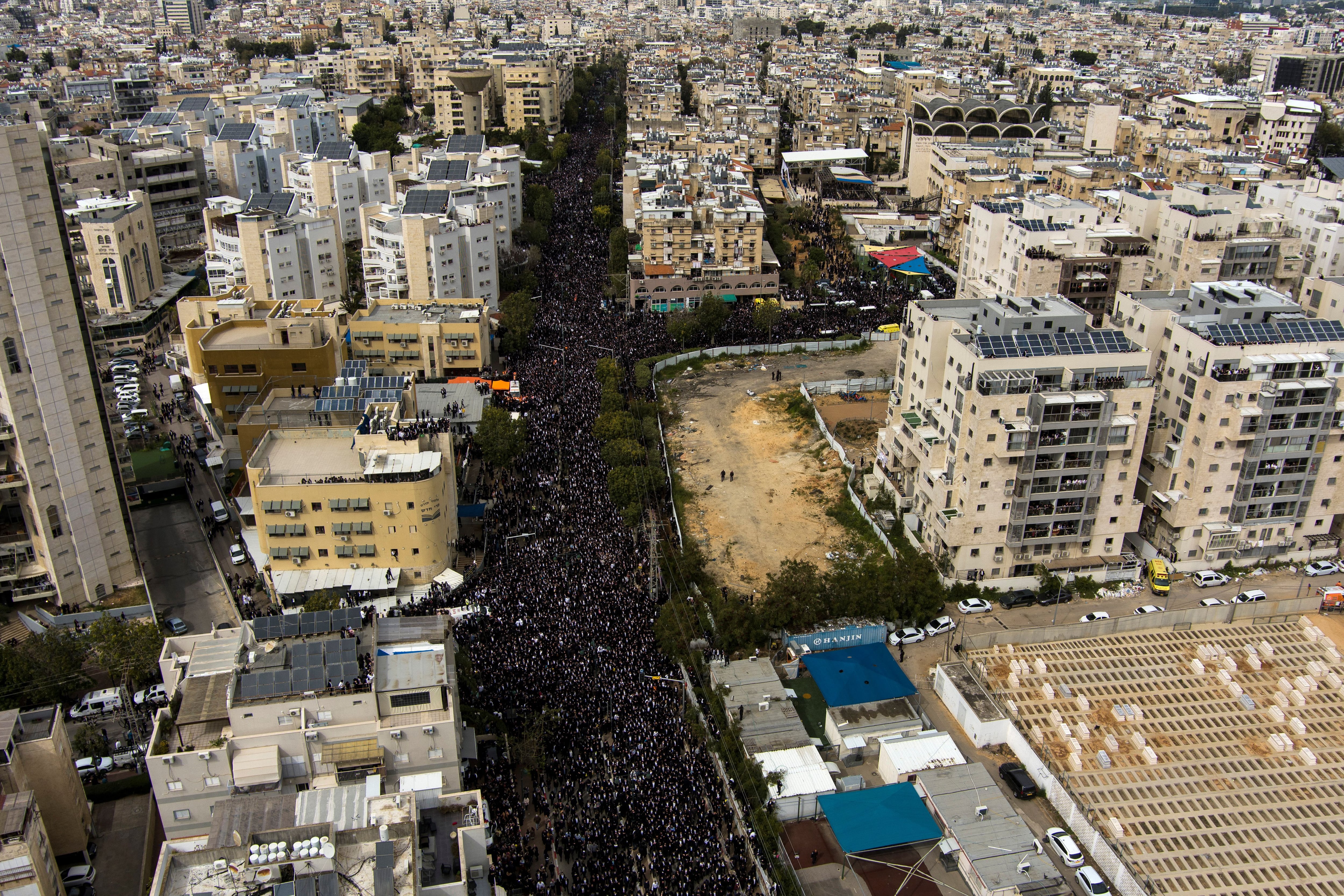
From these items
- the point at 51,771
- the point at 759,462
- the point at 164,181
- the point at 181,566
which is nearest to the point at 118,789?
the point at 51,771

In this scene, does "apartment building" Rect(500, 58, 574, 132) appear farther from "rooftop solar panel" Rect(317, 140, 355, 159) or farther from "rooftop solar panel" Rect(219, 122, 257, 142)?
"rooftop solar panel" Rect(317, 140, 355, 159)

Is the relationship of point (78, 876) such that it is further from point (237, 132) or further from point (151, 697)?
point (237, 132)

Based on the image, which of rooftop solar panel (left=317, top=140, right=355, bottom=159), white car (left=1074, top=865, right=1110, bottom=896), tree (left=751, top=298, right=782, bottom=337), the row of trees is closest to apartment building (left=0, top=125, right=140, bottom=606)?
the row of trees

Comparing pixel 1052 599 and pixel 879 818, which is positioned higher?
pixel 879 818

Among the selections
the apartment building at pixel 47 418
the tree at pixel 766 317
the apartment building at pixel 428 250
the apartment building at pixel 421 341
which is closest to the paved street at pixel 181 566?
the apartment building at pixel 47 418

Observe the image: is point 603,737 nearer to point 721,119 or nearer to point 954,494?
point 954,494
